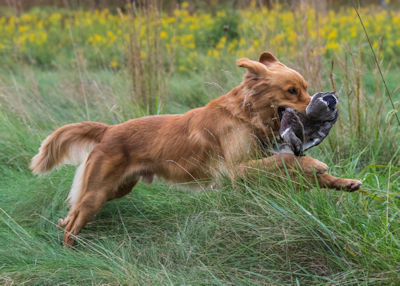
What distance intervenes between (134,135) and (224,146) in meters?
0.75

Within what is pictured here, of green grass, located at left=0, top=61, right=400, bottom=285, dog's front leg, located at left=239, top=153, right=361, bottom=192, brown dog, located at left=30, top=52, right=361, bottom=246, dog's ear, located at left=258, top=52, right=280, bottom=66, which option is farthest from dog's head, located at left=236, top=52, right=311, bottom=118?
green grass, located at left=0, top=61, right=400, bottom=285

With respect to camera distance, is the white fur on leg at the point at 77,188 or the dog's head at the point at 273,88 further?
the white fur on leg at the point at 77,188

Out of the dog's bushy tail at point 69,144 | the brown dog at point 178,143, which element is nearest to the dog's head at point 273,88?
the brown dog at point 178,143

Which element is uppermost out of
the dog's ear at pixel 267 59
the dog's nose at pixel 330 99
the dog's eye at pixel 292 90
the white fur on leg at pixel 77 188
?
the dog's ear at pixel 267 59

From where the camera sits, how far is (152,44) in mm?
5664

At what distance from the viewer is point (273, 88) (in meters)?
3.39

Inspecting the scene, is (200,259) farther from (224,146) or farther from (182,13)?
(182,13)

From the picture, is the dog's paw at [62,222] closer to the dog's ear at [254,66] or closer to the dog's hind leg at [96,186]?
the dog's hind leg at [96,186]

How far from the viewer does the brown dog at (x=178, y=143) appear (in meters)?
3.39

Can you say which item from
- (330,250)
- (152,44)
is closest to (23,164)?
(152,44)

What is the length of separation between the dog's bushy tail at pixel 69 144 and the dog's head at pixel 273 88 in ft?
4.05

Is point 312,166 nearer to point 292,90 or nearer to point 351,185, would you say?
point 351,185

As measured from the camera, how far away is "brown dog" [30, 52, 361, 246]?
3391mm

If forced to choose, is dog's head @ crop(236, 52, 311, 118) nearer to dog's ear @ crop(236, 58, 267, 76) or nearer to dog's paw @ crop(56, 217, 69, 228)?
dog's ear @ crop(236, 58, 267, 76)
